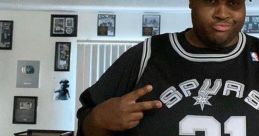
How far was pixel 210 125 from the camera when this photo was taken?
0.66m

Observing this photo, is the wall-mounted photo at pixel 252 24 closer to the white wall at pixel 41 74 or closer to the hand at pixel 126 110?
the white wall at pixel 41 74

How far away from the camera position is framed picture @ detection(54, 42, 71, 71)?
324cm

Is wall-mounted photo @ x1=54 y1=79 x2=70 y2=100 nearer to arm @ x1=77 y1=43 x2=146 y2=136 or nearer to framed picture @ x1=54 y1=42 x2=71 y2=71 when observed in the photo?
framed picture @ x1=54 y1=42 x2=71 y2=71

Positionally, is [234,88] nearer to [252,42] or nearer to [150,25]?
[252,42]

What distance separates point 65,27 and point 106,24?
0.36 m

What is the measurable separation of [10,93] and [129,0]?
4.46ft

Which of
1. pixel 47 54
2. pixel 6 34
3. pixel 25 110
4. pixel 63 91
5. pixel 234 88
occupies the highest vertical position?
pixel 6 34

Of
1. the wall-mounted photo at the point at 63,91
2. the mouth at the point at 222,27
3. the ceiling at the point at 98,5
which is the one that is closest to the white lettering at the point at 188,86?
the mouth at the point at 222,27

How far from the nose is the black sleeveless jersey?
68mm

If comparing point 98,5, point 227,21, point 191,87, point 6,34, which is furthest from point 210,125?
point 6,34

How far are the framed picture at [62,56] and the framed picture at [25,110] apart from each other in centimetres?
36

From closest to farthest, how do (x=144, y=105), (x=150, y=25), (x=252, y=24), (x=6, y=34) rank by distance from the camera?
(x=144, y=105)
(x=252, y=24)
(x=150, y=25)
(x=6, y=34)

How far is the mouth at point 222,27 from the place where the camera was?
2.16ft

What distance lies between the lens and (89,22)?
329 centimetres
